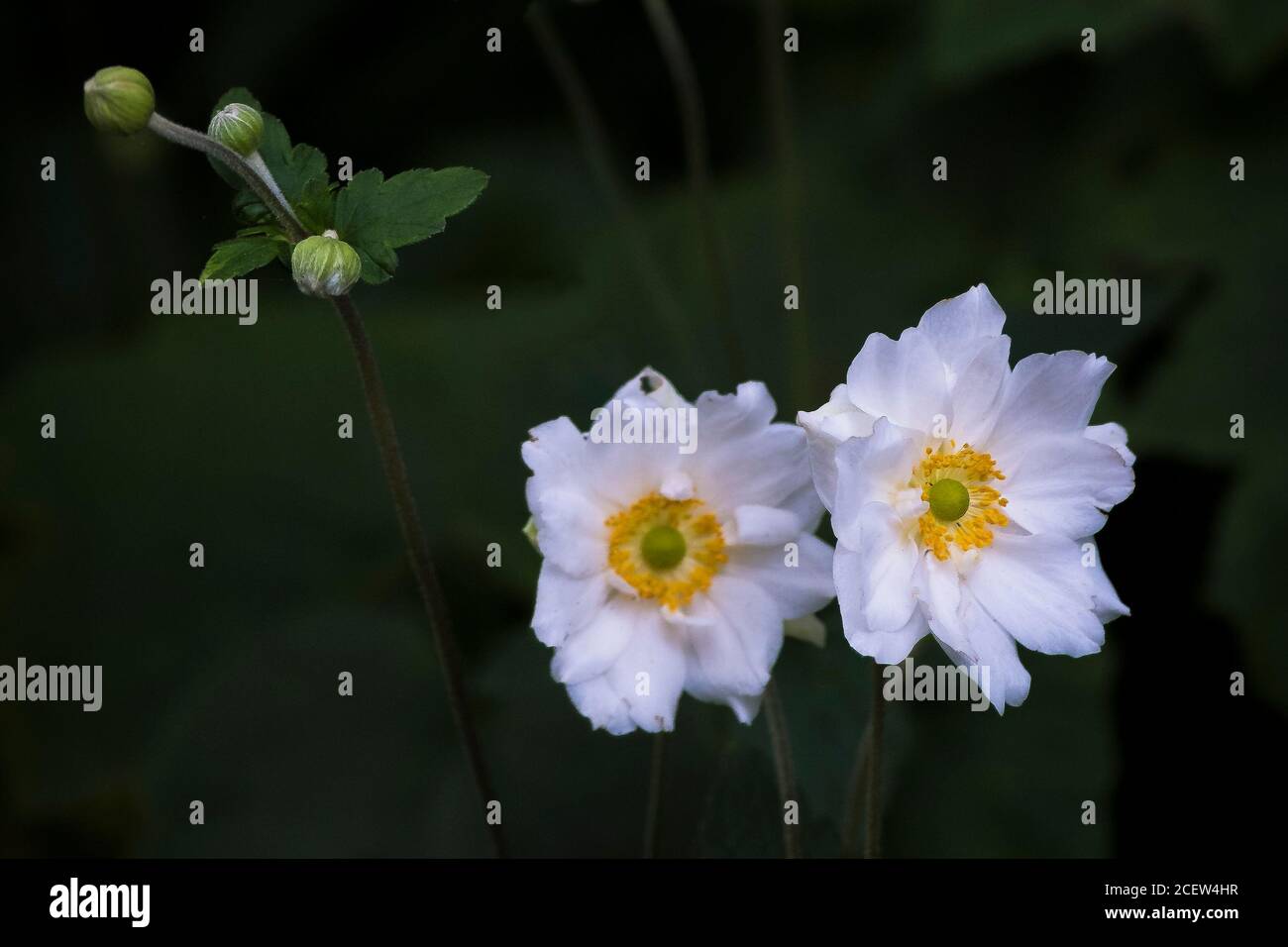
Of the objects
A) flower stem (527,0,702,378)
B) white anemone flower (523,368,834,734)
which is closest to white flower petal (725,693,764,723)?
white anemone flower (523,368,834,734)

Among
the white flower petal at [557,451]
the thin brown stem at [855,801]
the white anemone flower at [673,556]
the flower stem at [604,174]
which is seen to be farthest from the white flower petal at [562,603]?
the flower stem at [604,174]

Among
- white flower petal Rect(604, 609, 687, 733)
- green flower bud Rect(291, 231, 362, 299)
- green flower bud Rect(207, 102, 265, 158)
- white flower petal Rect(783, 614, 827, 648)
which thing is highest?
green flower bud Rect(207, 102, 265, 158)

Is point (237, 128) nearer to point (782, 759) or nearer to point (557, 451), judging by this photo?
point (557, 451)

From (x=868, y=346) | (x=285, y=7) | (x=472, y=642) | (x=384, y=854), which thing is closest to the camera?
(x=868, y=346)

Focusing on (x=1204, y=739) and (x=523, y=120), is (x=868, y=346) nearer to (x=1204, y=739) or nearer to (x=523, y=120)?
(x=1204, y=739)

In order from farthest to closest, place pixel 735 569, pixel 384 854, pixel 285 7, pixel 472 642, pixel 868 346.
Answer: pixel 285 7 → pixel 472 642 → pixel 384 854 → pixel 735 569 → pixel 868 346

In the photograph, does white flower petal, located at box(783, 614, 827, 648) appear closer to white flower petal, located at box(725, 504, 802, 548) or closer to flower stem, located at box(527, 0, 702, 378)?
white flower petal, located at box(725, 504, 802, 548)
